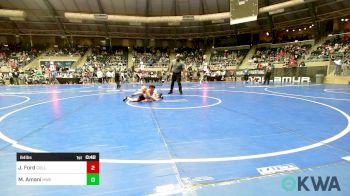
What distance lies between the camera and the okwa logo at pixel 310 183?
103 inches

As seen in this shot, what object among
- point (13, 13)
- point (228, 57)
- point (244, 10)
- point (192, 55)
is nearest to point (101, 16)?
point (13, 13)

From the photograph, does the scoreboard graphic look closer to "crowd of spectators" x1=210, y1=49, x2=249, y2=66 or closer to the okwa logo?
"crowd of spectators" x1=210, y1=49, x2=249, y2=66

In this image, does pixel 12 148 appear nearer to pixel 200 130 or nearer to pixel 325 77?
pixel 200 130

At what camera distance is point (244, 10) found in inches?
968

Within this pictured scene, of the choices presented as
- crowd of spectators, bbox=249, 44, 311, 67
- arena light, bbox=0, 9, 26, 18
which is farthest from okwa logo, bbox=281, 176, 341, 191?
arena light, bbox=0, 9, 26, 18

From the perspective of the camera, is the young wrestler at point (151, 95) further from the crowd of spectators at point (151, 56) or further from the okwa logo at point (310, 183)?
the crowd of spectators at point (151, 56)

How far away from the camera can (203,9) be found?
113 feet

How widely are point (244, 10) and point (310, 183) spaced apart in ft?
80.2

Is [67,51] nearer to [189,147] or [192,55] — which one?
[192,55]

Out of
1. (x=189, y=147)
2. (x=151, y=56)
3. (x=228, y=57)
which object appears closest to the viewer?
(x=189, y=147)

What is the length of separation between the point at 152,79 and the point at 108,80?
205 inches

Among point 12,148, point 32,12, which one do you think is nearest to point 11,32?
point 32,12
